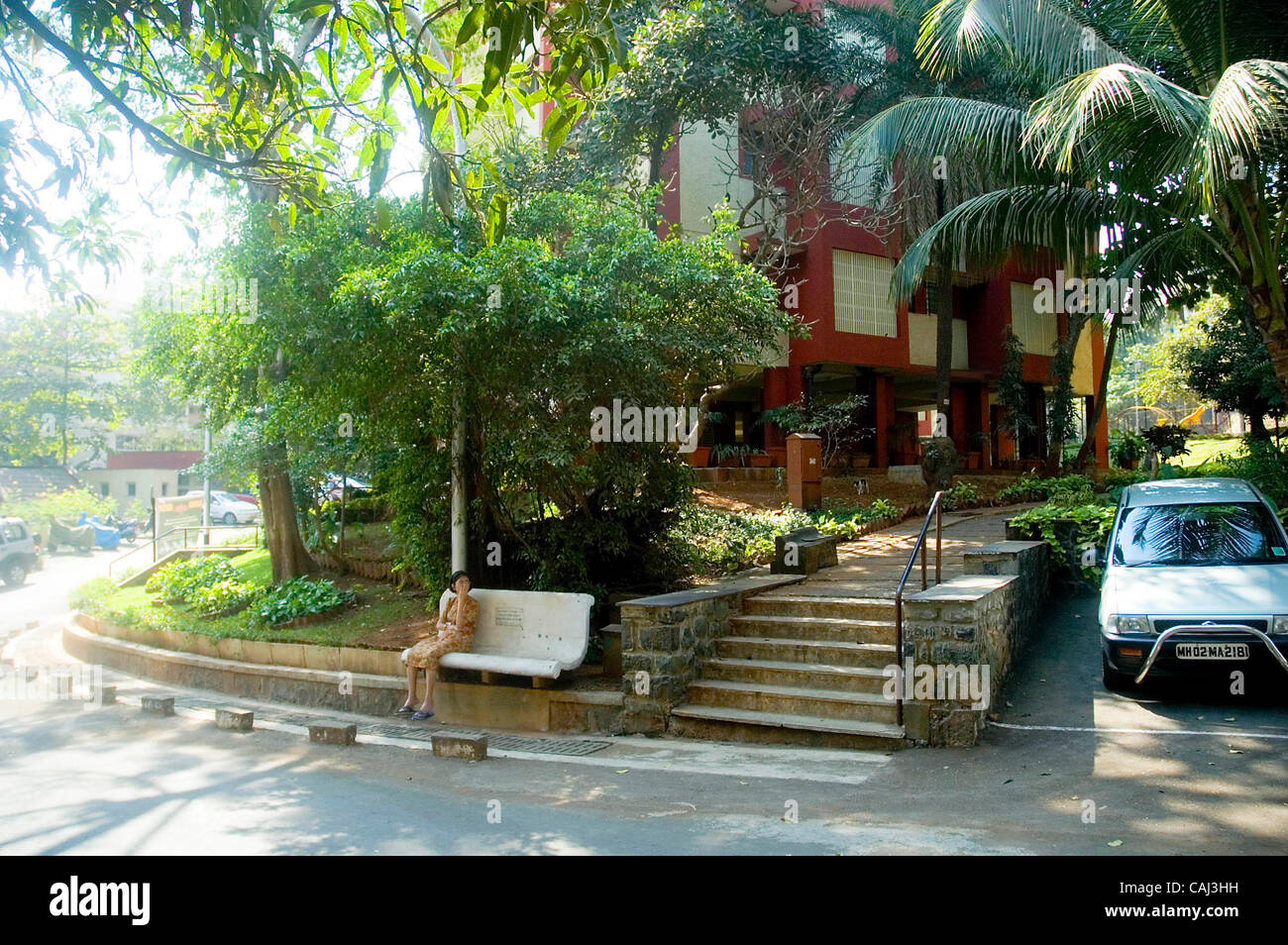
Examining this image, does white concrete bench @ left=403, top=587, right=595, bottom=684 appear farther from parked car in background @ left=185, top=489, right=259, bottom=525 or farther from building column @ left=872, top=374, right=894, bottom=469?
parked car in background @ left=185, top=489, right=259, bottom=525

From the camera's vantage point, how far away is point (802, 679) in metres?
8.33

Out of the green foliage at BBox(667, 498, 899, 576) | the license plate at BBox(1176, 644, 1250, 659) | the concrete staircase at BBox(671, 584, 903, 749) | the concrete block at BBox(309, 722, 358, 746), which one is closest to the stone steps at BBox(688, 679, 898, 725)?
the concrete staircase at BBox(671, 584, 903, 749)

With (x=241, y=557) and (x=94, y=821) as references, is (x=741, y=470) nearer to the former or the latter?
(x=241, y=557)

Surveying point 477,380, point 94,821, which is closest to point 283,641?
point 477,380

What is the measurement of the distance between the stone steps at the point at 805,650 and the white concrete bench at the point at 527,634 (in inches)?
55.7

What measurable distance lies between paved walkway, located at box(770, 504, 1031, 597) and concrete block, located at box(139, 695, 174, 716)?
22.0ft

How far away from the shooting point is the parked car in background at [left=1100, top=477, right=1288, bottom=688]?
24.2 ft

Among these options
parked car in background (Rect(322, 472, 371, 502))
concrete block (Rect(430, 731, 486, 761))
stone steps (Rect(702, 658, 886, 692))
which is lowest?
concrete block (Rect(430, 731, 486, 761))

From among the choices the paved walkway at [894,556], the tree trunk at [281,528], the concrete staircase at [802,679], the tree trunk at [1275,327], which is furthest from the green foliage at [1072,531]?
the tree trunk at [281,528]

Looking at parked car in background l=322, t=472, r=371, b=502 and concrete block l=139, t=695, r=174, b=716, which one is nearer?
concrete block l=139, t=695, r=174, b=716

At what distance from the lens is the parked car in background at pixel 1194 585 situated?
7.37 meters

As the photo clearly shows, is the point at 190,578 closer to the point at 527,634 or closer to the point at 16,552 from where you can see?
the point at 527,634

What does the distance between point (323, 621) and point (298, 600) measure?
1.75 feet

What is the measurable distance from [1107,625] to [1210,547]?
166 cm
